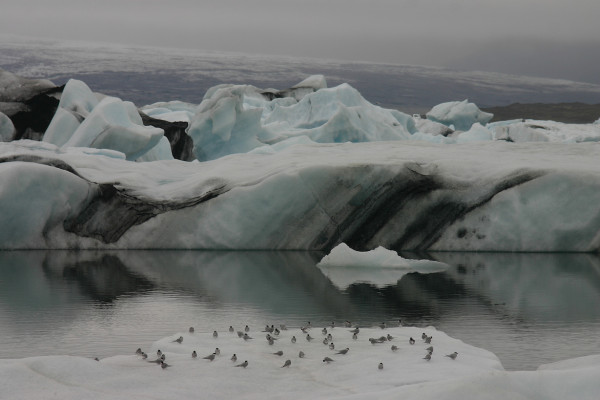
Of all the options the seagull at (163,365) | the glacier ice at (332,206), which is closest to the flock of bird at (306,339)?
the seagull at (163,365)

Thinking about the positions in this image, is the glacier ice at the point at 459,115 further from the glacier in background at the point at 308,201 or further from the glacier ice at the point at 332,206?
the glacier ice at the point at 332,206

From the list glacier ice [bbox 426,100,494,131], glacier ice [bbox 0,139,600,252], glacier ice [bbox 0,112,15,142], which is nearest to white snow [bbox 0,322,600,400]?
glacier ice [bbox 0,139,600,252]

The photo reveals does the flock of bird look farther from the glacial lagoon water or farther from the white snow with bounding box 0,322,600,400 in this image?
the glacial lagoon water

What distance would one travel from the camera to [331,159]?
24.6 m

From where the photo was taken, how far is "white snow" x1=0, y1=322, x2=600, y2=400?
7008 millimetres

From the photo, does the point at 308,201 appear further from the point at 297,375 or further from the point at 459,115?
the point at 459,115

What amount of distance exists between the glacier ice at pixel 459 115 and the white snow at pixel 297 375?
2298 inches

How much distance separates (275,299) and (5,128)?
21.2m

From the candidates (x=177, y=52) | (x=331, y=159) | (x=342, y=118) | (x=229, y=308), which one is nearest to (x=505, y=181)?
(x=331, y=159)

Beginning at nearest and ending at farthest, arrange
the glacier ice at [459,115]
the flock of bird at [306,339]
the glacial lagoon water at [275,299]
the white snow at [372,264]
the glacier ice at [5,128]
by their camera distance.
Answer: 1. the flock of bird at [306,339]
2. the glacial lagoon water at [275,299]
3. the white snow at [372,264]
4. the glacier ice at [5,128]
5. the glacier ice at [459,115]

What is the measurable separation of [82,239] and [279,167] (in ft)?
20.1

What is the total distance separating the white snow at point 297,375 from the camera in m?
7.01

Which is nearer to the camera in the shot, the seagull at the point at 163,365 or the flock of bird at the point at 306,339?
the seagull at the point at 163,365

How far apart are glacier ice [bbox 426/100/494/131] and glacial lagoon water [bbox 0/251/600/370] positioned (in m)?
45.2
